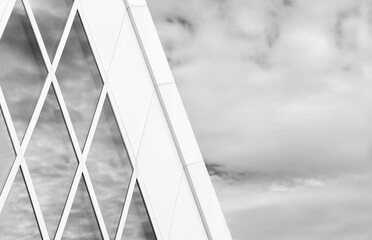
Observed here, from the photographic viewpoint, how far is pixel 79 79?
1174 cm

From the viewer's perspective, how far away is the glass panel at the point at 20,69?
1009cm

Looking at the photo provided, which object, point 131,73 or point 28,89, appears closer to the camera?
point 28,89

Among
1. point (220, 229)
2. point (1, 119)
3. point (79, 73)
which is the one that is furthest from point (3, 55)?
point (220, 229)

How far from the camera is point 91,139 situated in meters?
11.5

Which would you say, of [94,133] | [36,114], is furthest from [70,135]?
[36,114]

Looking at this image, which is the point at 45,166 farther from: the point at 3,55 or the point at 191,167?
the point at 191,167

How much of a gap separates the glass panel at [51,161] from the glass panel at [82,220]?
0.30 metres

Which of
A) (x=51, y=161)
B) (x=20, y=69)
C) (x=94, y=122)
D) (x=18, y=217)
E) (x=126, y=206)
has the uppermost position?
(x=20, y=69)

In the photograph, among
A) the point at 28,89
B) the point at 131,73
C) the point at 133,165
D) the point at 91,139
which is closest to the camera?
the point at 28,89

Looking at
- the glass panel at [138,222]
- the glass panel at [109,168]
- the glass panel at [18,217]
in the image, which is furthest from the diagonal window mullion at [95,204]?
the glass panel at [18,217]

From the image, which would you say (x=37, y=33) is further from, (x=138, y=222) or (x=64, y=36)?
(x=138, y=222)

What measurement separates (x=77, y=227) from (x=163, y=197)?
2.64 m

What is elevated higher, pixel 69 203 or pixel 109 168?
pixel 109 168

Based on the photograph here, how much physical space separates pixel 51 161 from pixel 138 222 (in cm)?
262
